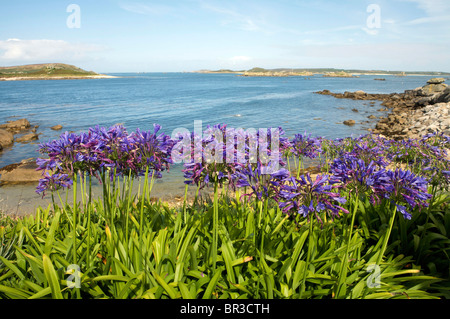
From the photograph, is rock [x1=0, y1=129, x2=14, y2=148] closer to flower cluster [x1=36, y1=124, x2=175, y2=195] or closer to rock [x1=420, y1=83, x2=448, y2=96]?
flower cluster [x1=36, y1=124, x2=175, y2=195]

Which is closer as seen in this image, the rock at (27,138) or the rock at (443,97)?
the rock at (27,138)

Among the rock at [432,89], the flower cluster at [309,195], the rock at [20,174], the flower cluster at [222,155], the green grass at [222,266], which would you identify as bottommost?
the rock at [20,174]

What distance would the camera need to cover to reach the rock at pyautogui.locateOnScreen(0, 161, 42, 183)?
1273cm

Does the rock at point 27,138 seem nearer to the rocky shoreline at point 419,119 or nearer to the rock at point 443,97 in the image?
the rocky shoreline at point 419,119

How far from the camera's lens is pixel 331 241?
131 inches

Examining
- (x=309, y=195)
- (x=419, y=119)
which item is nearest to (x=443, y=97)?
(x=419, y=119)

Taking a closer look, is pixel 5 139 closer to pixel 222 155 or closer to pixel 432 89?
pixel 222 155

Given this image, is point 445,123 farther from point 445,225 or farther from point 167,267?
point 167,267

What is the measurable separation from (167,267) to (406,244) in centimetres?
323

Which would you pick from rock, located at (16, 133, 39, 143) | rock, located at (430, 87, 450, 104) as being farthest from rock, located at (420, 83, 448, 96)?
rock, located at (16, 133, 39, 143)

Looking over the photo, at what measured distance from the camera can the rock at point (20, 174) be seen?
1273 centimetres

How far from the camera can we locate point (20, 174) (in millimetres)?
13133

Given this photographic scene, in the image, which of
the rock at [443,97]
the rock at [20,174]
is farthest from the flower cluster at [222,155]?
the rock at [443,97]
